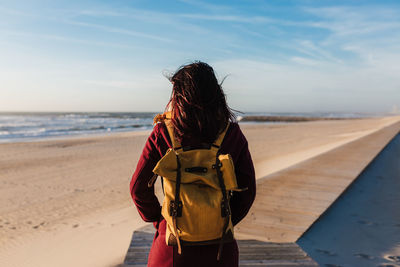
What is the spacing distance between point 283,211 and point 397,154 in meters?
8.42

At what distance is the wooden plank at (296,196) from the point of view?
403 centimetres

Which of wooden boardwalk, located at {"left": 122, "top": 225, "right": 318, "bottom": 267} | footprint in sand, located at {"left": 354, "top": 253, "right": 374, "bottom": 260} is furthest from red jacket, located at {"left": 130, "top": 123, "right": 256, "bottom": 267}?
footprint in sand, located at {"left": 354, "top": 253, "right": 374, "bottom": 260}

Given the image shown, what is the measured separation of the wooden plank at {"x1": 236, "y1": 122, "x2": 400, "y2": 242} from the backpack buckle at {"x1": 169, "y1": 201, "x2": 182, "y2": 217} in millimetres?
2671

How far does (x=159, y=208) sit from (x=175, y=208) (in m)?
0.28

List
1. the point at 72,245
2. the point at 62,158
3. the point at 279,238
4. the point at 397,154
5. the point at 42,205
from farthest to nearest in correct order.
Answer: the point at 62,158
the point at 397,154
the point at 42,205
the point at 72,245
the point at 279,238

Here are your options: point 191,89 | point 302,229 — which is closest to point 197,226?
point 191,89

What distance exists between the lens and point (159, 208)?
61.1 inches

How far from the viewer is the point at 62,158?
43.8ft

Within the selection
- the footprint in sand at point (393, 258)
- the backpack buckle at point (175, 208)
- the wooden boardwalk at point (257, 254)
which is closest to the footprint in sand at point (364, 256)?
the footprint in sand at point (393, 258)

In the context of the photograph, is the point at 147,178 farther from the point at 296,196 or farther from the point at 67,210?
the point at 67,210

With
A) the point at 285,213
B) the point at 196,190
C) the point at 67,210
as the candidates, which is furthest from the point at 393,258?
the point at 67,210

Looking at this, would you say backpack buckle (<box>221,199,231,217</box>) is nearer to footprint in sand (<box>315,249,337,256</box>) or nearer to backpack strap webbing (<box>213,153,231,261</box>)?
backpack strap webbing (<box>213,153,231,261</box>)

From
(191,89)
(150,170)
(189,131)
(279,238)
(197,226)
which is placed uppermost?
(191,89)

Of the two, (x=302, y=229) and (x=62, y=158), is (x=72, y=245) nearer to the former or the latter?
(x=302, y=229)
